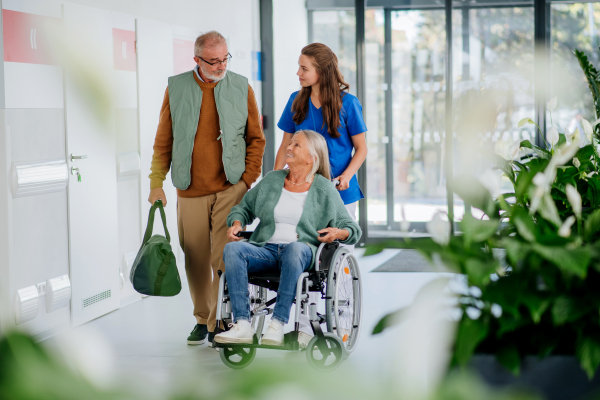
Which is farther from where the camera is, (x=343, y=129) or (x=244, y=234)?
(x=343, y=129)

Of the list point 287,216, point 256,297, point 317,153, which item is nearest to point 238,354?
point 256,297

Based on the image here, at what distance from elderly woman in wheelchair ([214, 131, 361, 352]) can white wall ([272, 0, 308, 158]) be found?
3.56 metres

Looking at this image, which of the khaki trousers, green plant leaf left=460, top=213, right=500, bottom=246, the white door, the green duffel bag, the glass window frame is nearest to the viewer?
green plant leaf left=460, top=213, right=500, bottom=246

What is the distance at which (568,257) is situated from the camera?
950 mm

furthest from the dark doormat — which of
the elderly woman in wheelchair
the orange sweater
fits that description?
the elderly woman in wheelchair

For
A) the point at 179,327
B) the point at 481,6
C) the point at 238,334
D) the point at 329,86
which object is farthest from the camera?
the point at 481,6

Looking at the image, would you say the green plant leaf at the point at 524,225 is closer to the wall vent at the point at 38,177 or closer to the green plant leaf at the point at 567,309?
the green plant leaf at the point at 567,309

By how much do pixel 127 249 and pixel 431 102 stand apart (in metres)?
3.54

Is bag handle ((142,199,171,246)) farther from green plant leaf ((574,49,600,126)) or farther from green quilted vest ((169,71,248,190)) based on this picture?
green plant leaf ((574,49,600,126))

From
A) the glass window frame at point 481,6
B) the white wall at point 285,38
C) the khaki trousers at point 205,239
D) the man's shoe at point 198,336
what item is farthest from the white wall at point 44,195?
the glass window frame at point 481,6

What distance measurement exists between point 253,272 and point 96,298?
4.80ft

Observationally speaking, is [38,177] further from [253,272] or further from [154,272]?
[253,272]

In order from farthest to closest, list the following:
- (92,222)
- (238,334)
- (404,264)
A: (404,264)
(92,222)
(238,334)

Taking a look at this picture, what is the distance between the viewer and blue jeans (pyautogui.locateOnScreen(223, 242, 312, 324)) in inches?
106
